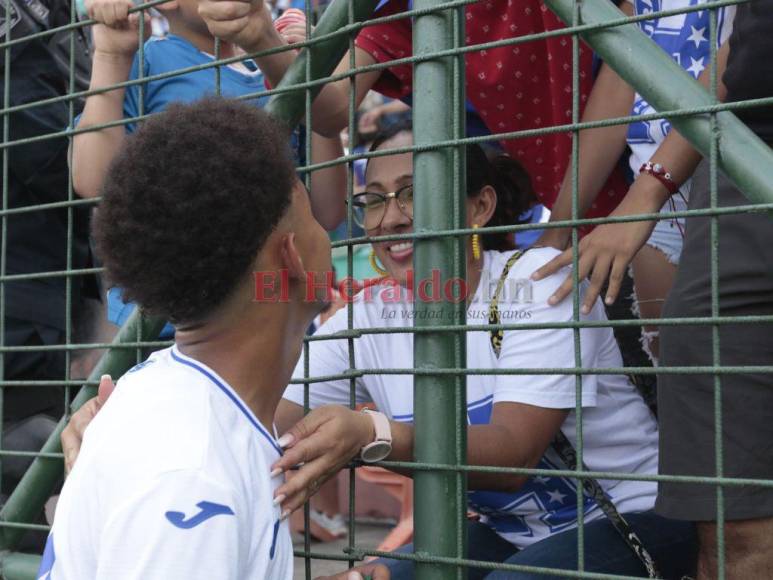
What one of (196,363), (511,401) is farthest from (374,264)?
(196,363)

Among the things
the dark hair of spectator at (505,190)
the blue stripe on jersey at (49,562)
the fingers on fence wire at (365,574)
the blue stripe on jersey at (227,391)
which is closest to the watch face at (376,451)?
the fingers on fence wire at (365,574)

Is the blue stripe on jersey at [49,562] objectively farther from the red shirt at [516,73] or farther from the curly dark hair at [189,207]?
the red shirt at [516,73]

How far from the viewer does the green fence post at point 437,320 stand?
1671 millimetres

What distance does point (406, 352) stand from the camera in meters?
2.38

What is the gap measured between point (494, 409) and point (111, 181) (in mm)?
1009

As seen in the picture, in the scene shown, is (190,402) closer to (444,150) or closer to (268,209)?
(268,209)

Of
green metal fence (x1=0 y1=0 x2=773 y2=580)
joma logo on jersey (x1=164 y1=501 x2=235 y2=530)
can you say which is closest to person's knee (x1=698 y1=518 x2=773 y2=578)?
green metal fence (x1=0 y1=0 x2=773 y2=580)

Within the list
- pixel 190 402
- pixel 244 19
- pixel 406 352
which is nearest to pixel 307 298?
pixel 190 402

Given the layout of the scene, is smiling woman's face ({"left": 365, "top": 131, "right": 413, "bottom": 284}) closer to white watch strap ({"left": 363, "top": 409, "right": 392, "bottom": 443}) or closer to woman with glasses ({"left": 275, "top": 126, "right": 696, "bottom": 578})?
woman with glasses ({"left": 275, "top": 126, "right": 696, "bottom": 578})

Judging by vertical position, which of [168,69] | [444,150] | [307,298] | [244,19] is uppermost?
[168,69]

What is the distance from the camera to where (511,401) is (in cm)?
204

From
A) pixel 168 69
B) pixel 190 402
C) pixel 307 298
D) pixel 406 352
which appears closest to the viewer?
pixel 190 402

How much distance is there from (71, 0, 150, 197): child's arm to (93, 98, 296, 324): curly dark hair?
0.79 meters

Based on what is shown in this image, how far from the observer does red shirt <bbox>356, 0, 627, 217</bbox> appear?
7.64ft
